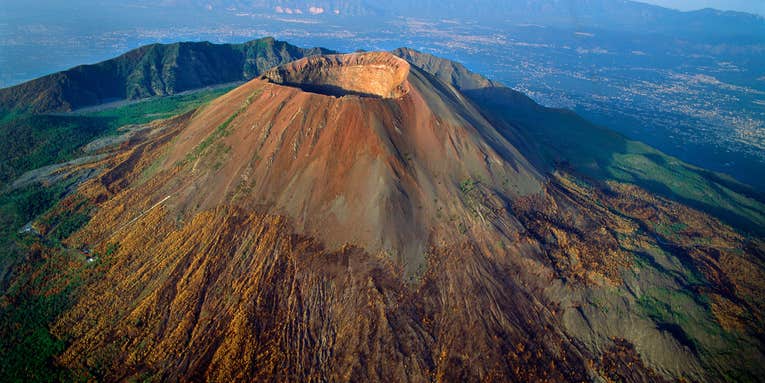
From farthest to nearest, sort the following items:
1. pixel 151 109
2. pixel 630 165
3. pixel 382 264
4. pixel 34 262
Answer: pixel 151 109 → pixel 630 165 → pixel 34 262 → pixel 382 264

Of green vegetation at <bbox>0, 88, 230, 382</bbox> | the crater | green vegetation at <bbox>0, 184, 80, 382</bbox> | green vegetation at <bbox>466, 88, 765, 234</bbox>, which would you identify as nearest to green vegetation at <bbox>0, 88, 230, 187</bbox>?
green vegetation at <bbox>0, 88, 230, 382</bbox>

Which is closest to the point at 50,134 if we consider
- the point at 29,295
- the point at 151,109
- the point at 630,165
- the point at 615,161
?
the point at 151,109

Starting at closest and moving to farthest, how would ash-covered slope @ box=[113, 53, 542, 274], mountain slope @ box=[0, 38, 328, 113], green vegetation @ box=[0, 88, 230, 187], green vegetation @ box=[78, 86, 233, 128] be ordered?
ash-covered slope @ box=[113, 53, 542, 274] → green vegetation @ box=[0, 88, 230, 187] → green vegetation @ box=[78, 86, 233, 128] → mountain slope @ box=[0, 38, 328, 113]

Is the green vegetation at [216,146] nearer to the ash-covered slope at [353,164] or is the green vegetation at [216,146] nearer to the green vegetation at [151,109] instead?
the ash-covered slope at [353,164]

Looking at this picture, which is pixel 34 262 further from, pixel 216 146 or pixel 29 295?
pixel 216 146

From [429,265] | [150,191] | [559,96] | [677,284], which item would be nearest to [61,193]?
[150,191]

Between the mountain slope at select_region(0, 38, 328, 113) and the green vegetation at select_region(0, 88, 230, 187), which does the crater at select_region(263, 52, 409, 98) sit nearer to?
the green vegetation at select_region(0, 88, 230, 187)
